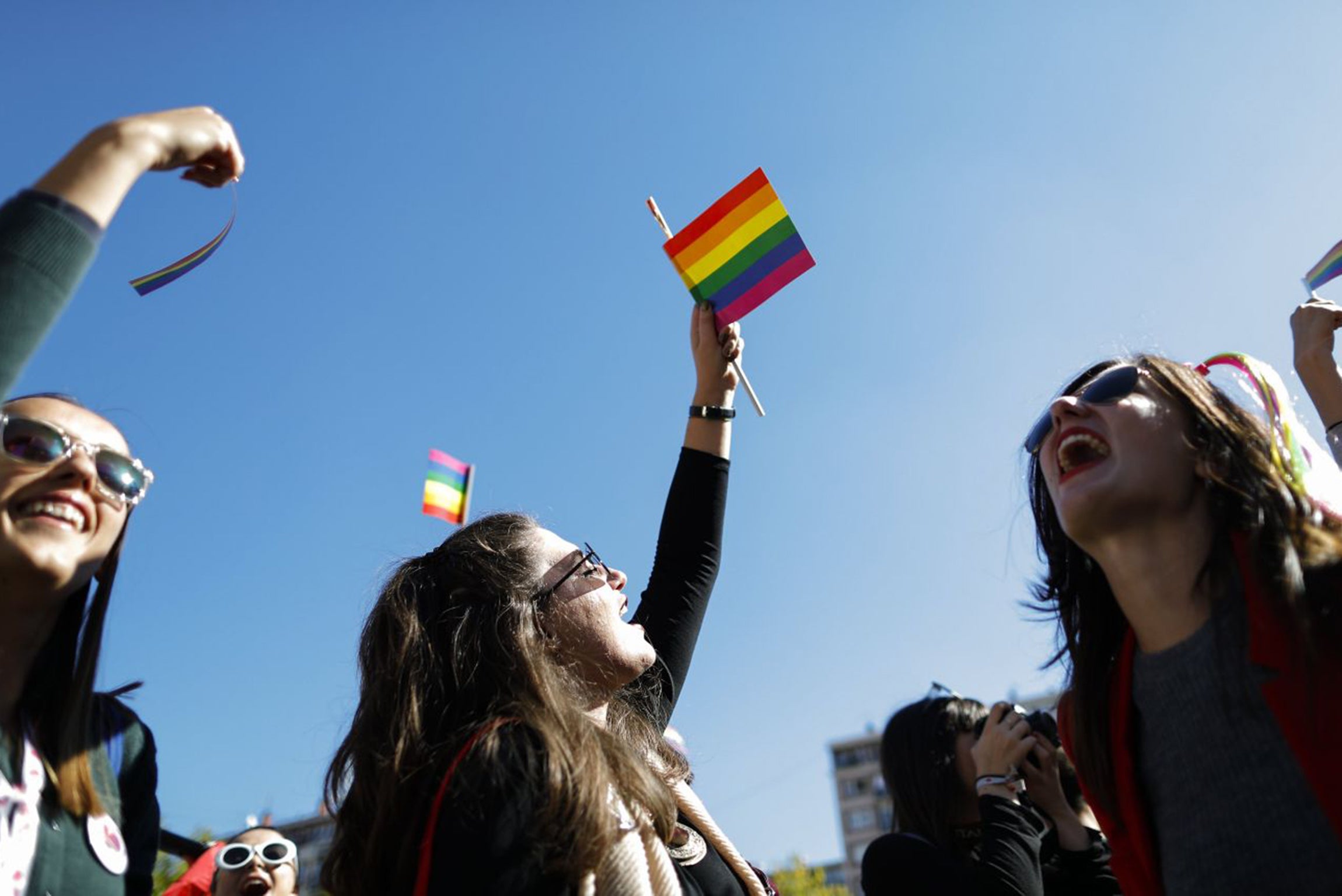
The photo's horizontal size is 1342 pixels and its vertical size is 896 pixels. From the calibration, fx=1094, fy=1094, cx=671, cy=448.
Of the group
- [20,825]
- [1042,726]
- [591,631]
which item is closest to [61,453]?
[20,825]

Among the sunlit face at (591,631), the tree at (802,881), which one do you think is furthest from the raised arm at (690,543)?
the tree at (802,881)

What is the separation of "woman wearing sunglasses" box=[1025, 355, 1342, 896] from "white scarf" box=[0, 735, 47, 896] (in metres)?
2.17

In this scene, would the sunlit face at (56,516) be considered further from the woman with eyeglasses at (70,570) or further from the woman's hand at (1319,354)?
the woman's hand at (1319,354)

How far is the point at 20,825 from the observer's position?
199cm

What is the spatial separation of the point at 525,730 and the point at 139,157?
1.39 meters

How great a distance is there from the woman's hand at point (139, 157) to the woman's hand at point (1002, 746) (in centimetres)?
278

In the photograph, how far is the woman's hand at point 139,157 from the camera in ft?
6.29

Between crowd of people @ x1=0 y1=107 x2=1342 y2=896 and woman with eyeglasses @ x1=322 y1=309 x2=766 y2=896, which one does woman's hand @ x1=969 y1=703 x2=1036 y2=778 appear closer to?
crowd of people @ x1=0 y1=107 x2=1342 y2=896

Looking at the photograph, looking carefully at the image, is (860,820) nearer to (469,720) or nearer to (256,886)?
(256,886)

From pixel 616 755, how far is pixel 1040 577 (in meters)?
1.31

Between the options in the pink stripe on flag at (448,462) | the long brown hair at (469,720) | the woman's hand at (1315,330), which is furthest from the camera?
the pink stripe on flag at (448,462)

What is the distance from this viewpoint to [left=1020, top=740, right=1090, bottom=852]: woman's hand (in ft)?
11.7

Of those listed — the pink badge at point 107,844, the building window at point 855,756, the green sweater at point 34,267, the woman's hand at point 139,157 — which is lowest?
the building window at point 855,756

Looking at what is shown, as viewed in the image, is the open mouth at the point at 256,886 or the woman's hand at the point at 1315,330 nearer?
the woman's hand at the point at 1315,330
